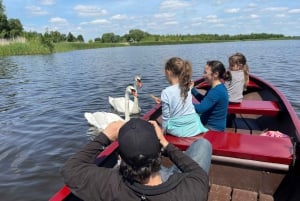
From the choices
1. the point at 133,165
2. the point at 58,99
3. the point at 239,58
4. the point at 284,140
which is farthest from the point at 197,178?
the point at 58,99

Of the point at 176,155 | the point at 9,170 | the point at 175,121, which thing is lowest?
the point at 9,170

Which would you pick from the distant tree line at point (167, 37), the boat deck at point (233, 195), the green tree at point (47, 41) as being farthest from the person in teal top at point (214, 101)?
the distant tree line at point (167, 37)

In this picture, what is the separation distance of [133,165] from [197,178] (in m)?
0.41

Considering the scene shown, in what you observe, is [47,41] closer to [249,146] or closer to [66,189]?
[249,146]

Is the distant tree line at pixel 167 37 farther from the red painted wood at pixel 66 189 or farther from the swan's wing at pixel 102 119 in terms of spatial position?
the red painted wood at pixel 66 189

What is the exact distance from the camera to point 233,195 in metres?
3.34

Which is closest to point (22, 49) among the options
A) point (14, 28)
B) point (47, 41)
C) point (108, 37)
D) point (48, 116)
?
point (47, 41)

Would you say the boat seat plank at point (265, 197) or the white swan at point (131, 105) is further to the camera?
the white swan at point (131, 105)

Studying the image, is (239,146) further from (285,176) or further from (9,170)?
(9,170)

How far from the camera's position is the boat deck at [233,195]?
328 cm

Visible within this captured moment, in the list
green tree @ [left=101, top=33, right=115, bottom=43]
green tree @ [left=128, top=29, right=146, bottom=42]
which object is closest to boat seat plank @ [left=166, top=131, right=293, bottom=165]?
green tree @ [left=128, top=29, right=146, bottom=42]

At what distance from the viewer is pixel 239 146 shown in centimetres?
343

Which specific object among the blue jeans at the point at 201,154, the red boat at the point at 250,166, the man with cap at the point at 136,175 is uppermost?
the man with cap at the point at 136,175

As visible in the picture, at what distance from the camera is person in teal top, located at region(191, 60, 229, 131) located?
13.3ft
